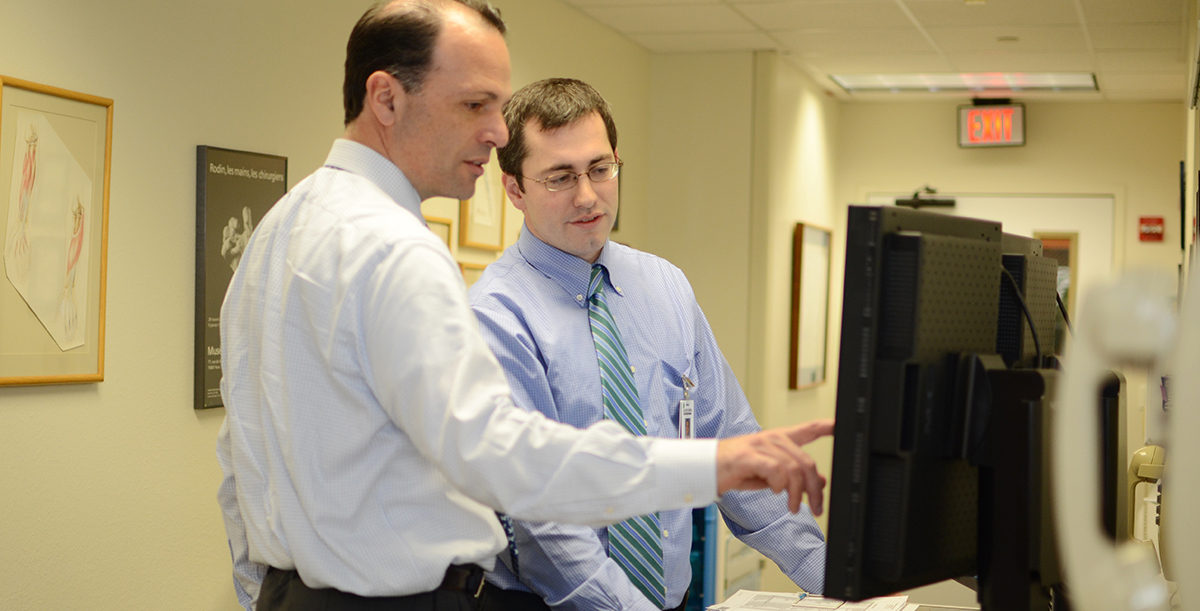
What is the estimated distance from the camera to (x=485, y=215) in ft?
11.9

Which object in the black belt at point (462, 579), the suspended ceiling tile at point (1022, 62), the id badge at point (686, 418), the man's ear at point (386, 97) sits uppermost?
the suspended ceiling tile at point (1022, 62)

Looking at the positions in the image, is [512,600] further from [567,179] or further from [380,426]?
[567,179]

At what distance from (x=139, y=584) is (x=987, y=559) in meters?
1.94

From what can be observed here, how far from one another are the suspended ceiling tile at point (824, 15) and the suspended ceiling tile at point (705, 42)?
200 mm

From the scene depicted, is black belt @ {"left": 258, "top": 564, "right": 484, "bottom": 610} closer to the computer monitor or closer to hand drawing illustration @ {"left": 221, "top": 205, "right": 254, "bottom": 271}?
the computer monitor

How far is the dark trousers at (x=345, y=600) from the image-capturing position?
3.60ft

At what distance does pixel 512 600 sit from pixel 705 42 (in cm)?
366

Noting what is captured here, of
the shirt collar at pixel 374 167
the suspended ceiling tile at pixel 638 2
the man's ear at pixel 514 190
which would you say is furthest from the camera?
the suspended ceiling tile at pixel 638 2

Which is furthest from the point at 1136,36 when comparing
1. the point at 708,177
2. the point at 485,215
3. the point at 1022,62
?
the point at 485,215

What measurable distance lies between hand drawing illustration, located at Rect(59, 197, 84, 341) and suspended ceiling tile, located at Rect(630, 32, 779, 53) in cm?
287

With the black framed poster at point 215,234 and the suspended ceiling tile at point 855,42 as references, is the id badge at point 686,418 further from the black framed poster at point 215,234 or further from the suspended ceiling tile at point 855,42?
the suspended ceiling tile at point 855,42

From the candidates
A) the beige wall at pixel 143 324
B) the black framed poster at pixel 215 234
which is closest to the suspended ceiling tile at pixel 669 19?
the beige wall at pixel 143 324

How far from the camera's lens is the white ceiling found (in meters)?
4.04

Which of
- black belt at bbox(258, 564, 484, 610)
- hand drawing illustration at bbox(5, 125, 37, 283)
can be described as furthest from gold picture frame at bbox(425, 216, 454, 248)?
black belt at bbox(258, 564, 484, 610)
